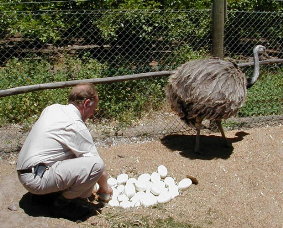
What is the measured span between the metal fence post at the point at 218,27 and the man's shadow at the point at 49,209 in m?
2.87

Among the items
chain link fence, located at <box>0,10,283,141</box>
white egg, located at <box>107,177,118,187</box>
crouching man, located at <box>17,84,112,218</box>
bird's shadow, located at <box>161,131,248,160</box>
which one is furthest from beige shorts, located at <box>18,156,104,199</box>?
chain link fence, located at <box>0,10,283,141</box>

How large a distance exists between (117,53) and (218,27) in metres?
1.95

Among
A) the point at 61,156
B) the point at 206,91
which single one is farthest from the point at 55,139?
the point at 206,91

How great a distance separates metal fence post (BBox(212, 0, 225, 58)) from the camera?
21.3 feet

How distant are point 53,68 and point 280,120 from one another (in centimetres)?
334

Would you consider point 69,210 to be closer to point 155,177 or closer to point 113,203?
point 113,203

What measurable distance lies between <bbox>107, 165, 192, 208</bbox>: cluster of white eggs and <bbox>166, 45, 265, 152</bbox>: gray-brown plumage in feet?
2.64

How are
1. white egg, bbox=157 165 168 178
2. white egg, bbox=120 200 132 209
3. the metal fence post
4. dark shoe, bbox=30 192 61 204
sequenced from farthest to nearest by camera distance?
the metal fence post, white egg, bbox=157 165 168 178, white egg, bbox=120 200 132 209, dark shoe, bbox=30 192 61 204

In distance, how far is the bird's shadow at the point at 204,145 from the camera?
6068 millimetres

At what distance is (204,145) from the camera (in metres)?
6.37

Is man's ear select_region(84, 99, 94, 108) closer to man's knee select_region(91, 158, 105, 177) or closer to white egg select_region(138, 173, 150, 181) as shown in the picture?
man's knee select_region(91, 158, 105, 177)

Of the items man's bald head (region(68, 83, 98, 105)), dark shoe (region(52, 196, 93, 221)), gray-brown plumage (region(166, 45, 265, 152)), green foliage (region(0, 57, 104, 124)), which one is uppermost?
man's bald head (region(68, 83, 98, 105))

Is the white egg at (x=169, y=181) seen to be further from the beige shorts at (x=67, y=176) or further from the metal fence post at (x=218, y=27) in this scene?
the metal fence post at (x=218, y=27)

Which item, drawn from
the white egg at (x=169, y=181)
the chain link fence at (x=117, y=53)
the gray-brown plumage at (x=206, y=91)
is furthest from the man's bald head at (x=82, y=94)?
the chain link fence at (x=117, y=53)
